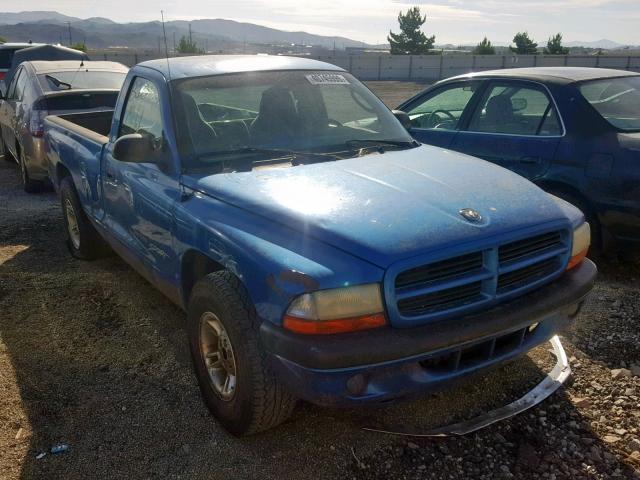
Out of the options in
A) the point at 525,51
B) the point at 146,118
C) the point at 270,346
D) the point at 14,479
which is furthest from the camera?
the point at 525,51

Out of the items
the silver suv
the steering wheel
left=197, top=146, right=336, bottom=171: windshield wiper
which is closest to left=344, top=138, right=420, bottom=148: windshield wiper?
left=197, top=146, right=336, bottom=171: windshield wiper

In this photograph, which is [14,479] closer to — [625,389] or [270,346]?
[270,346]

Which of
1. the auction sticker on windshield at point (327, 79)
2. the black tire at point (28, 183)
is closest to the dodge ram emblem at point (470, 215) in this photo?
the auction sticker on windshield at point (327, 79)

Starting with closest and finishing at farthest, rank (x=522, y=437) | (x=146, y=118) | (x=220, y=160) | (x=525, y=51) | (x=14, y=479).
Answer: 1. (x=14, y=479)
2. (x=522, y=437)
3. (x=220, y=160)
4. (x=146, y=118)
5. (x=525, y=51)

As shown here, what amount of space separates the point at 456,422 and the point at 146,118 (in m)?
2.72

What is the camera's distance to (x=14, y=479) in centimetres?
278

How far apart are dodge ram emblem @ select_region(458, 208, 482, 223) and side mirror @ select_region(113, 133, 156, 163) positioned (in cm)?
183

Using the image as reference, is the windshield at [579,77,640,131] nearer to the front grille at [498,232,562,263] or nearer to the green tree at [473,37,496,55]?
the front grille at [498,232,562,263]

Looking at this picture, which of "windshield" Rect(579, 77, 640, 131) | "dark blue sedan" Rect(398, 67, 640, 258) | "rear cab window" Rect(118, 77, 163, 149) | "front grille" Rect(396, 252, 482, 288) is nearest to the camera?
"front grille" Rect(396, 252, 482, 288)

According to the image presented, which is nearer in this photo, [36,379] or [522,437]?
[522,437]

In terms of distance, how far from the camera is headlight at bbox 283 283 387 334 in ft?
7.96

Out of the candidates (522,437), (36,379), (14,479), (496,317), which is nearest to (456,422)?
(522,437)

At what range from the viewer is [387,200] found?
2.90 meters

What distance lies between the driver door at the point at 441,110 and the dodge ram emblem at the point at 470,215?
3168 millimetres
